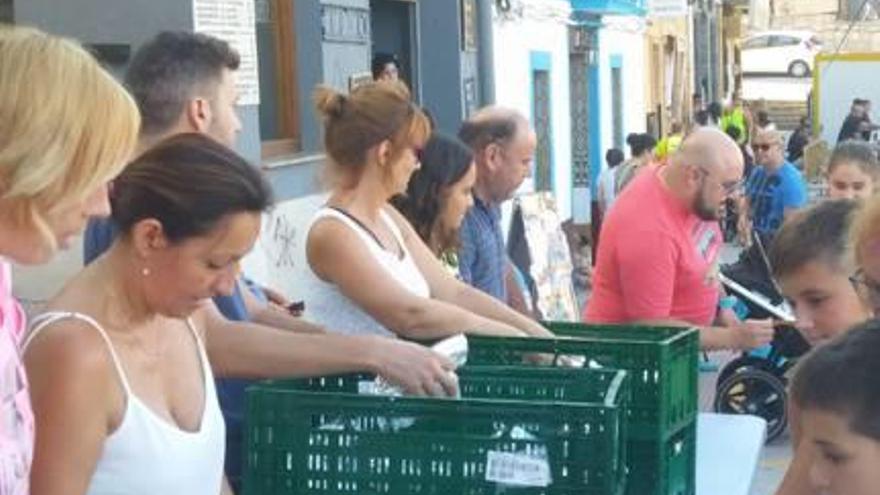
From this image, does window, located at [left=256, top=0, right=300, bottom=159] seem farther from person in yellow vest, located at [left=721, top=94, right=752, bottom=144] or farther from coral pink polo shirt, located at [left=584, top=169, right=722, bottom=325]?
person in yellow vest, located at [left=721, top=94, right=752, bottom=144]

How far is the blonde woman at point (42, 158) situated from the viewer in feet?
7.78

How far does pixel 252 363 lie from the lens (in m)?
3.32

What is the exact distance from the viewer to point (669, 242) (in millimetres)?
5426

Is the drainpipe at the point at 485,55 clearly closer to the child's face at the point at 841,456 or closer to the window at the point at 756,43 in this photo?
the child's face at the point at 841,456

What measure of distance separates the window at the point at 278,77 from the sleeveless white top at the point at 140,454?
625 centimetres

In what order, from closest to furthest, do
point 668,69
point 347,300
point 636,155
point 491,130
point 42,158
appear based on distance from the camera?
point 42,158 < point 347,300 < point 491,130 < point 636,155 < point 668,69

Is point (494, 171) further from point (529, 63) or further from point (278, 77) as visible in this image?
point (529, 63)

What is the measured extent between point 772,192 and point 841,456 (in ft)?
32.1

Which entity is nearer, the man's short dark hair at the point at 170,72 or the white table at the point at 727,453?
the man's short dark hair at the point at 170,72

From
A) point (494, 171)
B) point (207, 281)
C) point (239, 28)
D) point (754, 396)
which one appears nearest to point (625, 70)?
point (754, 396)

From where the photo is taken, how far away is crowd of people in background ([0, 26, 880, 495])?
2.44 m

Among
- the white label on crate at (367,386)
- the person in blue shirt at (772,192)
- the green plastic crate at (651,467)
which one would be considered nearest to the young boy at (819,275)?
the green plastic crate at (651,467)

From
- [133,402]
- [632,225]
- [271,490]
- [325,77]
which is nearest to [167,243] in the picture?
[133,402]

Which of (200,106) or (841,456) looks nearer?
(841,456)
